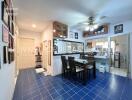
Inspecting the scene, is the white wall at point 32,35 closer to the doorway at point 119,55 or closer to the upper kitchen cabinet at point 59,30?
the upper kitchen cabinet at point 59,30

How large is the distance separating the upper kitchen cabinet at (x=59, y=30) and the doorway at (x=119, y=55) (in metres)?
2.52

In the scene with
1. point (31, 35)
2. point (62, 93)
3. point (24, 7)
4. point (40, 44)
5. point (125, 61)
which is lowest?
point (62, 93)

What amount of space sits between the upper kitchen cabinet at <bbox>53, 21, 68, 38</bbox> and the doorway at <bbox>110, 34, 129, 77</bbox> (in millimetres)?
2515

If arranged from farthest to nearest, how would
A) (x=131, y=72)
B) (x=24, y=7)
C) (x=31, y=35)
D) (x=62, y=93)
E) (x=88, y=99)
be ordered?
(x=31, y=35) → (x=131, y=72) → (x=24, y=7) → (x=62, y=93) → (x=88, y=99)

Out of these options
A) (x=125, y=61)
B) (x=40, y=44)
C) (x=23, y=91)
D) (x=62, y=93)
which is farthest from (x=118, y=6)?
(x=40, y=44)

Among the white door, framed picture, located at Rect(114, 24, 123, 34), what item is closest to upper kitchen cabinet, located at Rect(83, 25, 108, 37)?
framed picture, located at Rect(114, 24, 123, 34)

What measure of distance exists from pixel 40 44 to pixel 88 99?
504 cm

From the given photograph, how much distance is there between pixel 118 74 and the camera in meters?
4.20

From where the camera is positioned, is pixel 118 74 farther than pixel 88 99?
Yes

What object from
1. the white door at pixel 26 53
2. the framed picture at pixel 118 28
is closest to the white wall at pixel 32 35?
the white door at pixel 26 53

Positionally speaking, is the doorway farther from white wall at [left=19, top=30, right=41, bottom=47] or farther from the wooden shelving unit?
white wall at [left=19, top=30, right=41, bottom=47]

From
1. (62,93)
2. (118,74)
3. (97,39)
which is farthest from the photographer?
(97,39)

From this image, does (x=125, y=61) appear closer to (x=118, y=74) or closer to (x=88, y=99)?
(x=118, y=74)

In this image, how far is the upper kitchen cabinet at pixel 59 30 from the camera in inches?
159
